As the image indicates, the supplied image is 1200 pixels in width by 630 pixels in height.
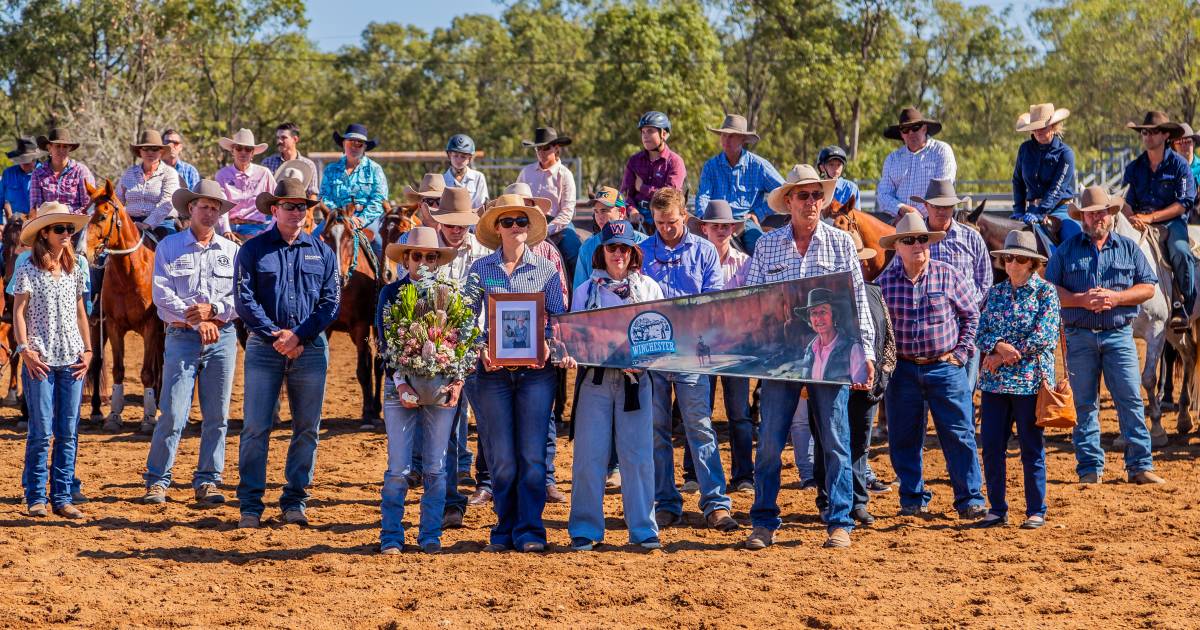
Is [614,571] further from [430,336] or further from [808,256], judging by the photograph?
[808,256]

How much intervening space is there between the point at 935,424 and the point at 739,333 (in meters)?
1.86

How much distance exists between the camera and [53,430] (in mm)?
9320

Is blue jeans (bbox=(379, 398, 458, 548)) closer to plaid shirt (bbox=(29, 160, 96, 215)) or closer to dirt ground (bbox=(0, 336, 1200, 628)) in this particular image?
dirt ground (bbox=(0, 336, 1200, 628))

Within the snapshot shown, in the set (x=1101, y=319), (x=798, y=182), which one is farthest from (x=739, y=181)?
(x=798, y=182)

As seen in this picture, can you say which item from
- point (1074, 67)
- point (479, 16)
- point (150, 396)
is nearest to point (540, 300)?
point (150, 396)

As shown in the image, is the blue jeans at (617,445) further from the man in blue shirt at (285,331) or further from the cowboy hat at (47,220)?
the cowboy hat at (47,220)

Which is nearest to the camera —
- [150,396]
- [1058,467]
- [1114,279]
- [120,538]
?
[120,538]

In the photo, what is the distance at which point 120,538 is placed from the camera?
28.7ft

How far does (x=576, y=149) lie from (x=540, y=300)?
41225 millimetres

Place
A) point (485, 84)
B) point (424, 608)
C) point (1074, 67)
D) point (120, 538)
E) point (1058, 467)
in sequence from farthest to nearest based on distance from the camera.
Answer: point (485, 84) → point (1074, 67) → point (1058, 467) → point (120, 538) → point (424, 608)

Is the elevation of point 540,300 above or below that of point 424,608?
above

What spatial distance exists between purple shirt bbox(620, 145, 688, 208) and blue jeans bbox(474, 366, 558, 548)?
4596 mm

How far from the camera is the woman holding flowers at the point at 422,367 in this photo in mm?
8000

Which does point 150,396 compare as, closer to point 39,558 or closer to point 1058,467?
point 39,558
